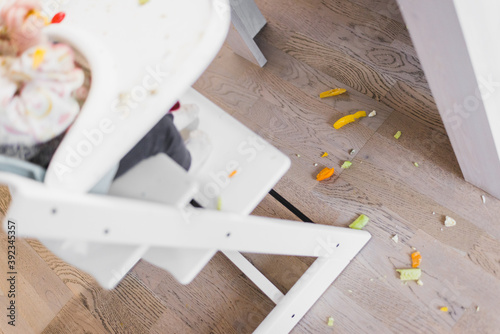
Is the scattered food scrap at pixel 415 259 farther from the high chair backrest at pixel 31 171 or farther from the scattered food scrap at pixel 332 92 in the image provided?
the high chair backrest at pixel 31 171

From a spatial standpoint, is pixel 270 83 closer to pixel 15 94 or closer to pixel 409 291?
pixel 409 291

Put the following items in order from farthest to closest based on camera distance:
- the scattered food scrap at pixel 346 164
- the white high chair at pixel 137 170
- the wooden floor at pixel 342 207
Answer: the scattered food scrap at pixel 346 164 → the wooden floor at pixel 342 207 → the white high chair at pixel 137 170

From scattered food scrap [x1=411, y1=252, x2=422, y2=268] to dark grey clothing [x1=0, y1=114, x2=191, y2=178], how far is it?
1.81 feet

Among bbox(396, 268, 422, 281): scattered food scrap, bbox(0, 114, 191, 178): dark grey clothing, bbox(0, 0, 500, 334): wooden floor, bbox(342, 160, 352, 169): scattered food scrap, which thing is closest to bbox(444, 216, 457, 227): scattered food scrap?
bbox(0, 0, 500, 334): wooden floor

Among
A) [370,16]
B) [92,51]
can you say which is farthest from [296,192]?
[92,51]

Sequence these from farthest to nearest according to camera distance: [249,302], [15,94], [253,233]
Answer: [249,302]
[253,233]
[15,94]

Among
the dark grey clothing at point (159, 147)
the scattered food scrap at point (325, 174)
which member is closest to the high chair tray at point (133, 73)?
the dark grey clothing at point (159, 147)

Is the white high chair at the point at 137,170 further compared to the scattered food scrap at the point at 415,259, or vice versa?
the scattered food scrap at the point at 415,259

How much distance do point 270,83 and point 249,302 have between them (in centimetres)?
58

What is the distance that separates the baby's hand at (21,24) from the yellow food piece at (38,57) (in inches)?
2.2

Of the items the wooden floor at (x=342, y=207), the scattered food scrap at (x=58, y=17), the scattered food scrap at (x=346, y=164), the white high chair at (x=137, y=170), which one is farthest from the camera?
the scattered food scrap at (x=346, y=164)

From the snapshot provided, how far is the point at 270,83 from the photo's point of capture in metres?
1.31

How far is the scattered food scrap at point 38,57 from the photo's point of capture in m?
0.57

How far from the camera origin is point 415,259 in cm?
103
